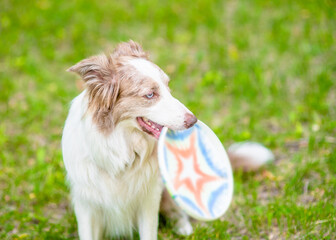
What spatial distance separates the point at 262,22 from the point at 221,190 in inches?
161

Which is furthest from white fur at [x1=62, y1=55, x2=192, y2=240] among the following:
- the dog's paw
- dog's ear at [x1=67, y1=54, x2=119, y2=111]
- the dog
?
the dog's paw

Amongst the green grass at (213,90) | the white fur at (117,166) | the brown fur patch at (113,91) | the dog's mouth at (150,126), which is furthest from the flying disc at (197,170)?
the green grass at (213,90)

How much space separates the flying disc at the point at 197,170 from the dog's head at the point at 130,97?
125 mm

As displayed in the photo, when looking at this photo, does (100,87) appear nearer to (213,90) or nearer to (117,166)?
(117,166)

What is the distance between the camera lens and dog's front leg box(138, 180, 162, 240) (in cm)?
293

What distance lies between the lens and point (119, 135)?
267cm

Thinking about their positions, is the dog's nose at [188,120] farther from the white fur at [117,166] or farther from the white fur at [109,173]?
the white fur at [109,173]

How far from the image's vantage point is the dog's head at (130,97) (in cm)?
260

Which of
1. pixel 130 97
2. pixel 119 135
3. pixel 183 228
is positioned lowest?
pixel 183 228

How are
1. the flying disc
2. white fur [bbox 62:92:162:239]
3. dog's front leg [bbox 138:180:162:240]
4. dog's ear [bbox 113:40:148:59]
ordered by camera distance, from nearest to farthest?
the flying disc
white fur [bbox 62:92:162:239]
dog's ear [bbox 113:40:148:59]
dog's front leg [bbox 138:180:162:240]

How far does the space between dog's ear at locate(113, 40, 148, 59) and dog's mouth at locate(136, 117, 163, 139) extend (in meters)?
0.47

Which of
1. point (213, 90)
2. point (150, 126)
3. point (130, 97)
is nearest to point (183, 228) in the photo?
point (150, 126)

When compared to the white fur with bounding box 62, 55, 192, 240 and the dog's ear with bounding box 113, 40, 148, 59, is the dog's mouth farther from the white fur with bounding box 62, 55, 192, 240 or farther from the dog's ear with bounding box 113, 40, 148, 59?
the dog's ear with bounding box 113, 40, 148, 59

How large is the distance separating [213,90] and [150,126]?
8.90ft
